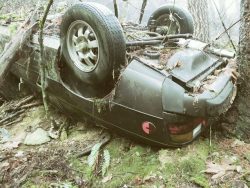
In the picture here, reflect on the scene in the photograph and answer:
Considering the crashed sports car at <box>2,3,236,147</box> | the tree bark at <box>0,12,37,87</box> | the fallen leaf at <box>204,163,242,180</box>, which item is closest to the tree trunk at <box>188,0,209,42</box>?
the crashed sports car at <box>2,3,236,147</box>

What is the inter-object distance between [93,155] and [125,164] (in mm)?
432

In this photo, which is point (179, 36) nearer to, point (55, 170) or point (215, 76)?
point (215, 76)

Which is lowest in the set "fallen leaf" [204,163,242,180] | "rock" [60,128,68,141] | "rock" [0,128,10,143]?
"rock" [0,128,10,143]

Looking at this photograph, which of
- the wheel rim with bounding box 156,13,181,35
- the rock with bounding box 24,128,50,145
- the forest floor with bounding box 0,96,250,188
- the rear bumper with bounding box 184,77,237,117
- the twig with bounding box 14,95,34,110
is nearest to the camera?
the rear bumper with bounding box 184,77,237,117

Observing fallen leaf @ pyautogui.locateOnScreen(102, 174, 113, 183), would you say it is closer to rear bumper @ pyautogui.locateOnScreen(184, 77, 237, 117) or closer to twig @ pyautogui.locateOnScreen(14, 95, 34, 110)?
rear bumper @ pyautogui.locateOnScreen(184, 77, 237, 117)

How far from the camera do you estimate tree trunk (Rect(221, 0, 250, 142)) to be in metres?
3.54

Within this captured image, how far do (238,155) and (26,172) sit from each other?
96.5 inches

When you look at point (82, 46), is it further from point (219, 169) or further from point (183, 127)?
point (219, 169)

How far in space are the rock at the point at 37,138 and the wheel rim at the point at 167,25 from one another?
240 centimetres

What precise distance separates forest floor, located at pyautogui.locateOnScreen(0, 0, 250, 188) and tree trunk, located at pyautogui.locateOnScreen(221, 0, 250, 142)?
14 cm

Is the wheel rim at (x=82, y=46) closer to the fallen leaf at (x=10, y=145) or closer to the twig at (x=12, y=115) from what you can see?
the fallen leaf at (x=10, y=145)

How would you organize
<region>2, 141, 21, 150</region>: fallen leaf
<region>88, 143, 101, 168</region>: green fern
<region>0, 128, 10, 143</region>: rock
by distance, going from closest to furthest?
1. <region>88, 143, 101, 168</region>: green fern
2. <region>2, 141, 21, 150</region>: fallen leaf
3. <region>0, 128, 10, 143</region>: rock

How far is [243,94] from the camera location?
Result: 3803 mm

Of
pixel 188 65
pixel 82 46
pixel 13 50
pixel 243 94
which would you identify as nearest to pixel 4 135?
pixel 13 50
